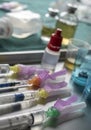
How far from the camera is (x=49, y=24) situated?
109cm

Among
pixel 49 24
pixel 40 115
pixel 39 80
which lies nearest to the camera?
pixel 40 115

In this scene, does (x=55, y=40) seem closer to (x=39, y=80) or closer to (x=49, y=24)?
(x=39, y=80)

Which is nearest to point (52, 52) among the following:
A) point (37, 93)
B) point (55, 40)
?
point (55, 40)

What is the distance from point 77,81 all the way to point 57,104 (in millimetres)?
213

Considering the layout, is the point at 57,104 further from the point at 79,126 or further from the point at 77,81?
the point at 77,81

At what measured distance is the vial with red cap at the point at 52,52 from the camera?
843 millimetres

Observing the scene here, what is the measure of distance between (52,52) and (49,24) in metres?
0.25

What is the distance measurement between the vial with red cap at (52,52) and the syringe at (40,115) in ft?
0.56

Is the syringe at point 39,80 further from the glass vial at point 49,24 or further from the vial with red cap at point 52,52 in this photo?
the glass vial at point 49,24

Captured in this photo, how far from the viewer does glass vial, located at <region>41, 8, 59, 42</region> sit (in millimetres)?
1059

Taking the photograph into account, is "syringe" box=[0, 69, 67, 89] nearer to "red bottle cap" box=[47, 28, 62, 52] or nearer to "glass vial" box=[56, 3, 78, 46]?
"red bottle cap" box=[47, 28, 62, 52]

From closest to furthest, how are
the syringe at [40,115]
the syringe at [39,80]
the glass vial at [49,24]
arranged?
1. the syringe at [40,115]
2. the syringe at [39,80]
3. the glass vial at [49,24]

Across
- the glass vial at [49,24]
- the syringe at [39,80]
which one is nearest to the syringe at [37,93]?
the syringe at [39,80]

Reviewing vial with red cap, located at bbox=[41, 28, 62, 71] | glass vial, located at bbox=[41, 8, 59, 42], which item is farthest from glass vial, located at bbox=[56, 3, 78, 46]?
vial with red cap, located at bbox=[41, 28, 62, 71]
